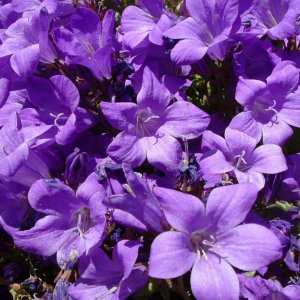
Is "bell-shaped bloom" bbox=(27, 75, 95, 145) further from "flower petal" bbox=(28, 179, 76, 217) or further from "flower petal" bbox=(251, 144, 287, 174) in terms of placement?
"flower petal" bbox=(251, 144, 287, 174)

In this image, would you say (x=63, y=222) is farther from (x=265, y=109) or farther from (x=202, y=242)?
(x=265, y=109)

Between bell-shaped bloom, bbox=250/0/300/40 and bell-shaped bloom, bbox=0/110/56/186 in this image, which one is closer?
bell-shaped bloom, bbox=0/110/56/186

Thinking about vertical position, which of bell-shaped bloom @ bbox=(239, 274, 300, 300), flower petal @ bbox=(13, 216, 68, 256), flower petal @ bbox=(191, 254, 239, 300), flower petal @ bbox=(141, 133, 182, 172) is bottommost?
bell-shaped bloom @ bbox=(239, 274, 300, 300)

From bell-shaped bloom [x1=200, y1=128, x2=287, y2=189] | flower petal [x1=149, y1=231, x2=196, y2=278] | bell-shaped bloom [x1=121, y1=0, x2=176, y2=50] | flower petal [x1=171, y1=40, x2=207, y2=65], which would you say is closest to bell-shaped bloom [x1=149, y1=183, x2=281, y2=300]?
flower petal [x1=149, y1=231, x2=196, y2=278]

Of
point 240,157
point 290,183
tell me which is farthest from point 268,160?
point 290,183

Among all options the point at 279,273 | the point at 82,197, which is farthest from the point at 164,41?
the point at 279,273

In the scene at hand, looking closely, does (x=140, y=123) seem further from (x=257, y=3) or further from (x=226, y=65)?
(x=257, y=3)

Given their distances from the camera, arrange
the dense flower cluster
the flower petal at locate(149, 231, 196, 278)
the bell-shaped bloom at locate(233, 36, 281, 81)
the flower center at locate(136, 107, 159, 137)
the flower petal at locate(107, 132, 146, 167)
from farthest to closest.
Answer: the bell-shaped bloom at locate(233, 36, 281, 81) → the flower center at locate(136, 107, 159, 137) → the flower petal at locate(107, 132, 146, 167) → the dense flower cluster → the flower petal at locate(149, 231, 196, 278)

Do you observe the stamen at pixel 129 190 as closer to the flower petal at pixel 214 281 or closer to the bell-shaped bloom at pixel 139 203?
the bell-shaped bloom at pixel 139 203
